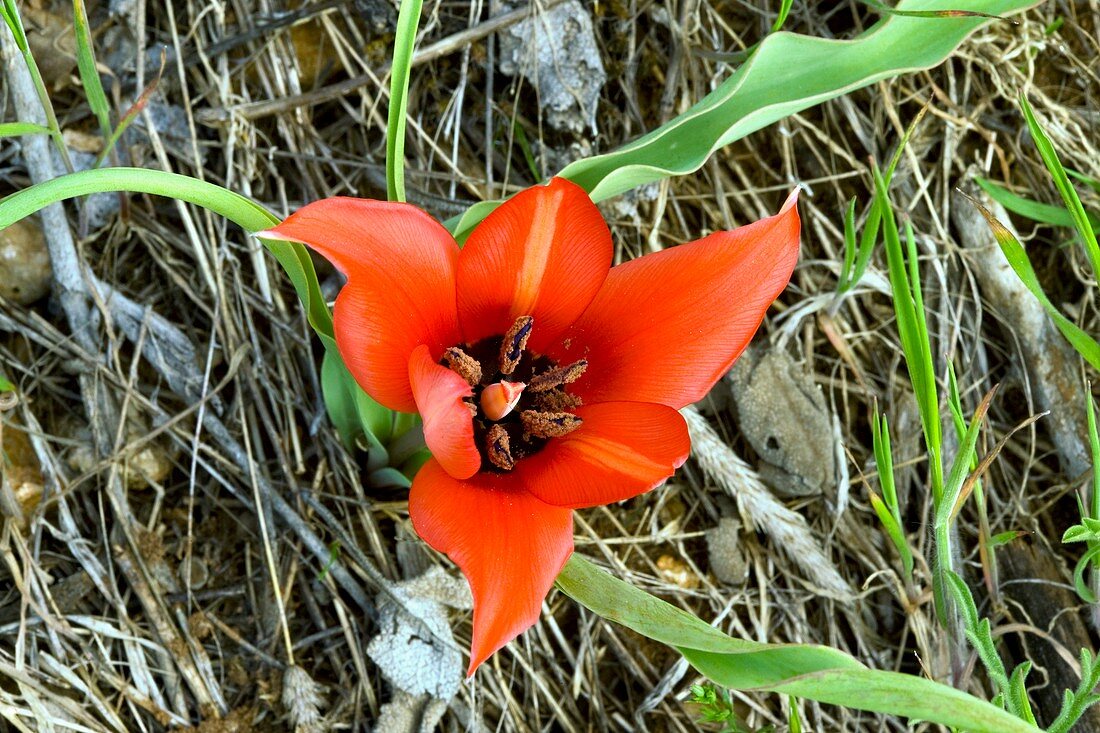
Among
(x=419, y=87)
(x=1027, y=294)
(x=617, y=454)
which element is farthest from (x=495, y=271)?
(x=1027, y=294)

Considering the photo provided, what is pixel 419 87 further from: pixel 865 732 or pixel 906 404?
pixel 865 732

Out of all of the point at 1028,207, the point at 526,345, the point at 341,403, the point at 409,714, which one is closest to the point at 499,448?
the point at 526,345

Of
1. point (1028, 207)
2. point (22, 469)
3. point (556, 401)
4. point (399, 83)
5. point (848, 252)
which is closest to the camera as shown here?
point (399, 83)

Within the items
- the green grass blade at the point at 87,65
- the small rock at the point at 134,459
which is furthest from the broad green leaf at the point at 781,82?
the small rock at the point at 134,459

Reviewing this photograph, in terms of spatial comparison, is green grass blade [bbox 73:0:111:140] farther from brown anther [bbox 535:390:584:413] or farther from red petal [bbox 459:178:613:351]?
brown anther [bbox 535:390:584:413]

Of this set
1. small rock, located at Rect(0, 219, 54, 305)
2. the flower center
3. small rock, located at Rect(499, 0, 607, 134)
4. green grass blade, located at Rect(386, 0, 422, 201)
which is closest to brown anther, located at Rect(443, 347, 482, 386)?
the flower center

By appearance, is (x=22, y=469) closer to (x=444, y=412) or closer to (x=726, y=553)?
(x=444, y=412)

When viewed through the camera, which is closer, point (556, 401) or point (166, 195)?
point (166, 195)
